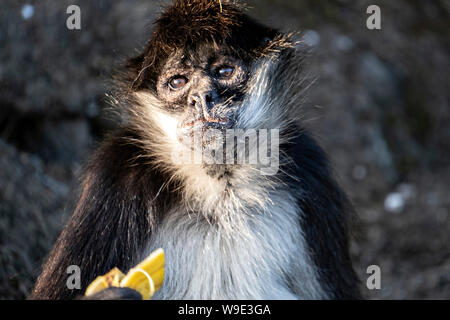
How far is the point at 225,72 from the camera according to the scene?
398cm

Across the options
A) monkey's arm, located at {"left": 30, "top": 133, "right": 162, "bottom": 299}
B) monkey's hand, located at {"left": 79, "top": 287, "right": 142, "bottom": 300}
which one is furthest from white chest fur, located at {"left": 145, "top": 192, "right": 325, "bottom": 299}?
monkey's hand, located at {"left": 79, "top": 287, "right": 142, "bottom": 300}

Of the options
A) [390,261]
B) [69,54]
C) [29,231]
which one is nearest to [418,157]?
[390,261]

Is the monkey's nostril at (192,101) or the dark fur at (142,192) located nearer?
the monkey's nostril at (192,101)

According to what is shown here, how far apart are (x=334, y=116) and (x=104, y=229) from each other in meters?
5.57

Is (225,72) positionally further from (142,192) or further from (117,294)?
(117,294)

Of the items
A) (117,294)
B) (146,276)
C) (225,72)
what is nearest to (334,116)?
(225,72)

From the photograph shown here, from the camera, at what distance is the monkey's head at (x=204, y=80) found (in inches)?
151

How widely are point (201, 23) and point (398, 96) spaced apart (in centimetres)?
577

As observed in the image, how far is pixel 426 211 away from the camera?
25.8ft

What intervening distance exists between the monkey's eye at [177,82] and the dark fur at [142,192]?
0.16m

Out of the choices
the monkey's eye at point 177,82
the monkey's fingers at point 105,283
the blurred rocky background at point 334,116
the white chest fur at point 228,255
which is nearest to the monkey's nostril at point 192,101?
the monkey's eye at point 177,82

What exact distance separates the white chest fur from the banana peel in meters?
0.47

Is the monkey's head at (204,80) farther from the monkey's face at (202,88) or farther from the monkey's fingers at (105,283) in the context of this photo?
the monkey's fingers at (105,283)

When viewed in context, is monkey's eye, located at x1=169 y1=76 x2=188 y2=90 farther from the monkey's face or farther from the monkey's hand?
the monkey's hand
